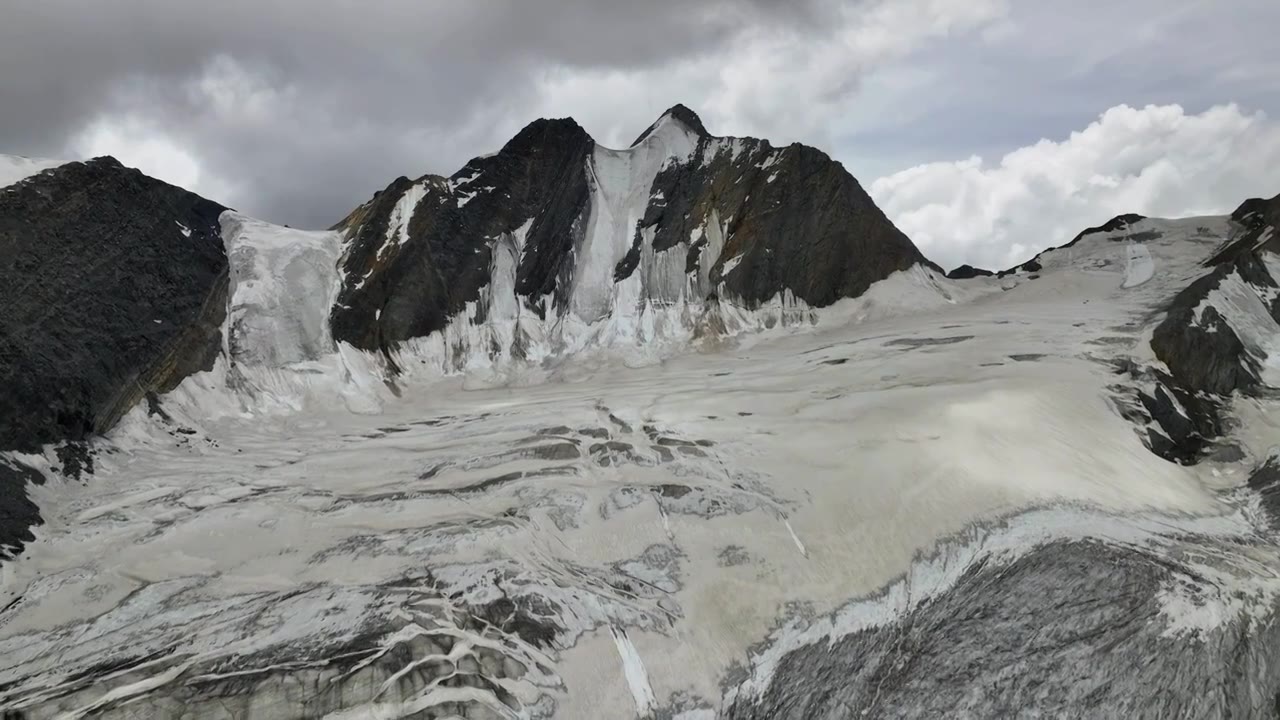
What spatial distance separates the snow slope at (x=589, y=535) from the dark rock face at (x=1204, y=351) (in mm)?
878

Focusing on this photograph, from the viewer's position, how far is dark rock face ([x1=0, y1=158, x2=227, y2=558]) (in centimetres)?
1902

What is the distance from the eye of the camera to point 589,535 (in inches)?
577

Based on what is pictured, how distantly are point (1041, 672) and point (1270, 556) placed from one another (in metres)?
5.80

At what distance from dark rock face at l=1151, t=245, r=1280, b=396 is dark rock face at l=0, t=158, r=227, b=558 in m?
29.1

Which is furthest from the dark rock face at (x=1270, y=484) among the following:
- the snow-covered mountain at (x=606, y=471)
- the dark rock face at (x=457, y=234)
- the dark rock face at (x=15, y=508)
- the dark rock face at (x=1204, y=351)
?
the dark rock face at (x=15, y=508)

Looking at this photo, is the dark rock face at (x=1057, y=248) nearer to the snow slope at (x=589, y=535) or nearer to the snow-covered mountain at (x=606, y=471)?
the snow-covered mountain at (x=606, y=471)

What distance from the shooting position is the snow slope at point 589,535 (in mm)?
10820

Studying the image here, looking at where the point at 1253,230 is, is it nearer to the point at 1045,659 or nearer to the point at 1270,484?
the point at 1270,484

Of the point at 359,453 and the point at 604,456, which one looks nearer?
the point at 604,456

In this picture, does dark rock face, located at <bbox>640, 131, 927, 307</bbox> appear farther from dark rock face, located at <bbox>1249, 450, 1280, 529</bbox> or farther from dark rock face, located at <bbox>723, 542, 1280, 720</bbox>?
dark rock face, located at <bbox>723, 542, 1280, 720</bbox>

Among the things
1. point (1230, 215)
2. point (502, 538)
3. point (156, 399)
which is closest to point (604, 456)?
point (502, 538)

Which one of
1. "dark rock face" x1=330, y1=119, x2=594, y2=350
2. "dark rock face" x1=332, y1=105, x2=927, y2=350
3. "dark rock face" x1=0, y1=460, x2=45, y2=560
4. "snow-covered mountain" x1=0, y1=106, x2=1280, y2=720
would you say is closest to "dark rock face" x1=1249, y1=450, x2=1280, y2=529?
"snow-covered mountain" x1=0, y1=106, x2=1280, y2=720

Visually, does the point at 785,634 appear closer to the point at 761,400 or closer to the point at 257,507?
the point at 761,400

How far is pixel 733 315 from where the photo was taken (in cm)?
3300
